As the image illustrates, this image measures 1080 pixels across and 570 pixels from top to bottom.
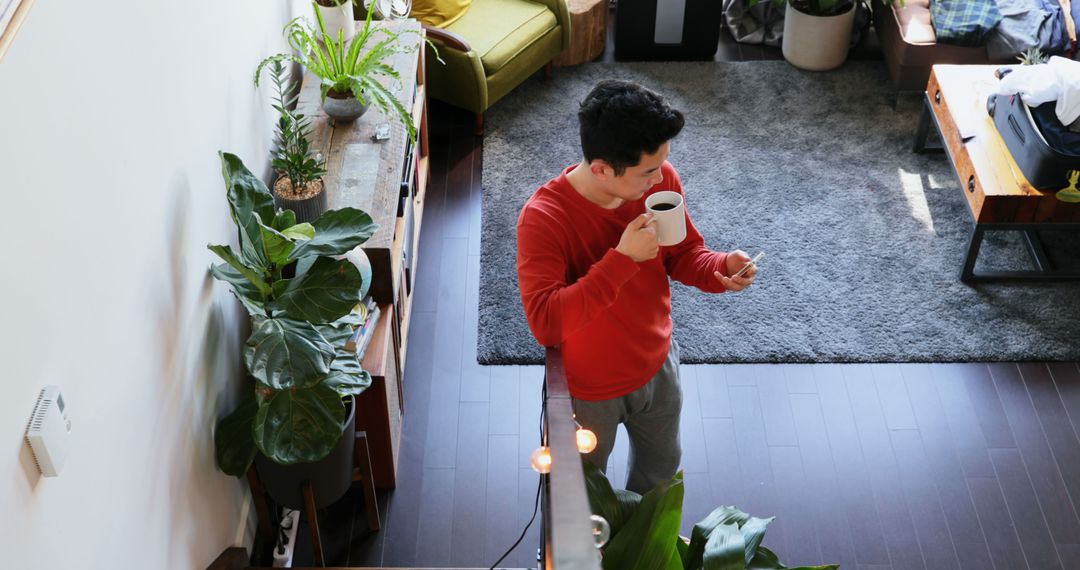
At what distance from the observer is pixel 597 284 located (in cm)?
226

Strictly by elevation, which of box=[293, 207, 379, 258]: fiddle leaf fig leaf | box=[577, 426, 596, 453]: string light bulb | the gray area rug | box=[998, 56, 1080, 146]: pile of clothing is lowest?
the gray area rug

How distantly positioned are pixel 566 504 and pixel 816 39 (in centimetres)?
457

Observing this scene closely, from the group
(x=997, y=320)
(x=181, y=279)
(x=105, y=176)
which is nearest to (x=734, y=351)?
(x=997, y=320)

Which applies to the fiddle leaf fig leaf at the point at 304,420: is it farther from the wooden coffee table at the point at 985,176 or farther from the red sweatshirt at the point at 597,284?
the wooden coffee table at the point at 985,176

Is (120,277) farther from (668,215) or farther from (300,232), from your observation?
(668,215)

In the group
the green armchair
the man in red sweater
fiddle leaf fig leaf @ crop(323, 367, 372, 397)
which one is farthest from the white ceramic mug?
the green armchair

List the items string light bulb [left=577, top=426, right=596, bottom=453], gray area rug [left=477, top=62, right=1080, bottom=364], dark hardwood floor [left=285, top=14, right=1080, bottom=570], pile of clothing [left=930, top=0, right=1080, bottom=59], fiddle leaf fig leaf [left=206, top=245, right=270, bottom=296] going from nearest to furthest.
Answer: string light bulb [left=577, top=426, right=596, bottom=453], fiddle leaf fig leaf [left=206, top=245, right=270, bottom=296], dark hardwood floor [left=285, top=14, right=1080, bottom=570], gray area rug [left=477, top=62, right=1080, bottom=364], pile of clothing [left=930, top=0, right=1080, bottom=59]

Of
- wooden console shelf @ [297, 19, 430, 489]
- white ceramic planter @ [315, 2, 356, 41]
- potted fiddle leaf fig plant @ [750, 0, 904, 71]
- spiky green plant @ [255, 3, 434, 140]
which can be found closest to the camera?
wooden console shelf @ [297, 19, 430, 489]

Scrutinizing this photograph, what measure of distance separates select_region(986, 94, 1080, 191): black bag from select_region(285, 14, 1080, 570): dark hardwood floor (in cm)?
73

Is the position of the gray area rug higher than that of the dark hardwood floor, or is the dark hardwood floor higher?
the gray area rug

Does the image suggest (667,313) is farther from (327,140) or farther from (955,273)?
(955,273)

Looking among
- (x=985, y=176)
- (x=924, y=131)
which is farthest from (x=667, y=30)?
(x=985, y=176)

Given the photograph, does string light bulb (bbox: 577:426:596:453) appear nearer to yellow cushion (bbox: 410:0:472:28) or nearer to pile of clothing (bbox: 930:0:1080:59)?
yellow cushion (bbox: 410:0:472:28)

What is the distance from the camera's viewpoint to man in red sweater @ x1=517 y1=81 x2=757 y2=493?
2.23 metres
